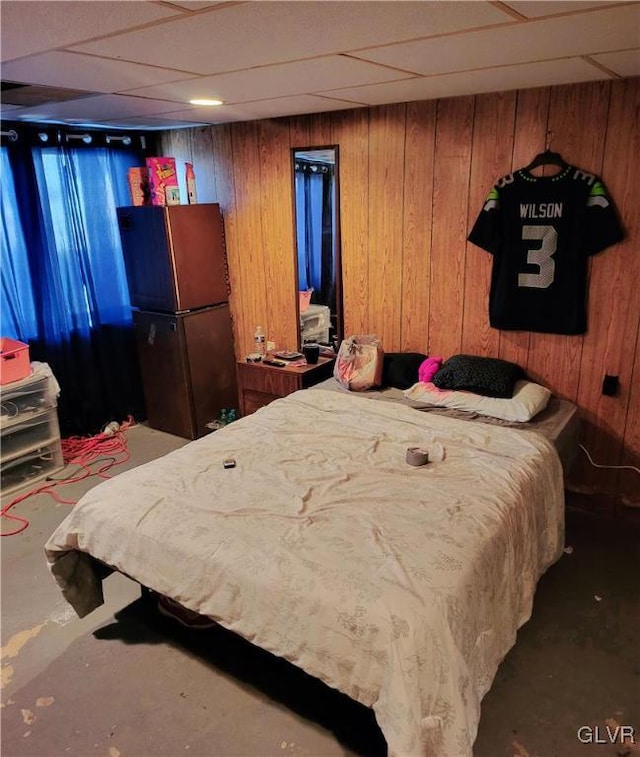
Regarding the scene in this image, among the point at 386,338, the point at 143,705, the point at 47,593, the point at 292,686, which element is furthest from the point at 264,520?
the point at 386,338

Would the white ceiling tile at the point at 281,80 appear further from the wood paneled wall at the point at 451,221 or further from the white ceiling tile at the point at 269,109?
the wood paneled wall at the point at 451,221

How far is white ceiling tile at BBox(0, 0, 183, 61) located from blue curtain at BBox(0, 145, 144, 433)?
2251 mm

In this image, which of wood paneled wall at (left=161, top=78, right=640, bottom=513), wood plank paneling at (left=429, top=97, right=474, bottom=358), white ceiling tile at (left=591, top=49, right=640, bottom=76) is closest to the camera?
white ceiling tile at (left=591, top=49, right=640, bottom=76)

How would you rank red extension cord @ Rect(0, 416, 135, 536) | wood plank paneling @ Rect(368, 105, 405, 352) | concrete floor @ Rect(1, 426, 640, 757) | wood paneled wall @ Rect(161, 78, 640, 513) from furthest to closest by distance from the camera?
red extension cord @ Rect(0, 416, 135, 536)
wood plank paneling @ Rect(368, 105, 405, 352)
wood paneled wall @ Rect(161, 78, 640, 513)
concrete floor @ Rect(1, 426, 640, 757)

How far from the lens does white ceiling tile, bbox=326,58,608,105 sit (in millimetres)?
2227

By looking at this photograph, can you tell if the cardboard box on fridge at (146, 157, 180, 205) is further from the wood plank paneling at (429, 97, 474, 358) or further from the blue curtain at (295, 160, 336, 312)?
the wood plank paneling at (429, 97, 474, 358)

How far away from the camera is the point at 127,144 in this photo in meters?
4.18

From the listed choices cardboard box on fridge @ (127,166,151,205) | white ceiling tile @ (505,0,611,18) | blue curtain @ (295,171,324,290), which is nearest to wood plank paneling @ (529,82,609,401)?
white ceiling tile @ (505,0,611,18)

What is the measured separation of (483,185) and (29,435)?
10.6 ft

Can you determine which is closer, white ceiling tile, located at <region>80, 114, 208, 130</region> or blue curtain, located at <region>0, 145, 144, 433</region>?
white ceiling tile, located at <region>80, 114, 208, 130</region>

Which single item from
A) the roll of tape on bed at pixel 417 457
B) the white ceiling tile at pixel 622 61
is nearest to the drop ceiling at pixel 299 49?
the white ceiling tile at pixel 622 61

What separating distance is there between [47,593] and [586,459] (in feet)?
9.29

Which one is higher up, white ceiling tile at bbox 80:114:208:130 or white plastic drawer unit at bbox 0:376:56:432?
white ceiling tile at bbox 80:114:208:130

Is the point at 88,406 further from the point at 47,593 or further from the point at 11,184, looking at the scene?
the point at 47,593
